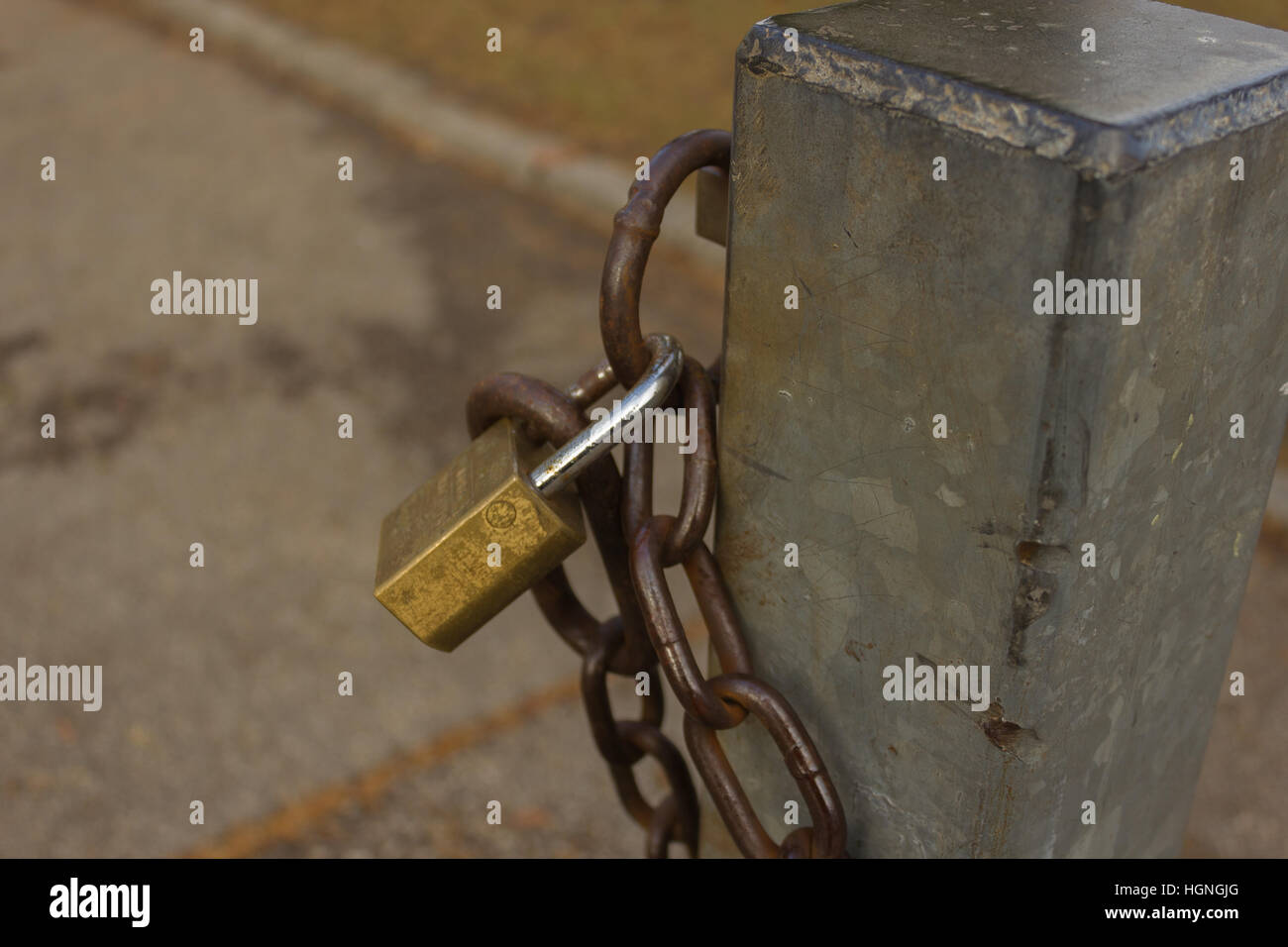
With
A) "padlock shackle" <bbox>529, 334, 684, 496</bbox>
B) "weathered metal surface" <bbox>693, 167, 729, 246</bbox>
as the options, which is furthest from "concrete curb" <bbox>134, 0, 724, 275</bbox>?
"padlock shackle" <bbox>529, 334, 684, 496</bbox>

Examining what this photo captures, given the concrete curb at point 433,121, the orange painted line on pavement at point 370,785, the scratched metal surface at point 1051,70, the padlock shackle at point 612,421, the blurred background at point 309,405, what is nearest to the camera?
the scratched metal surface at point 1051,70

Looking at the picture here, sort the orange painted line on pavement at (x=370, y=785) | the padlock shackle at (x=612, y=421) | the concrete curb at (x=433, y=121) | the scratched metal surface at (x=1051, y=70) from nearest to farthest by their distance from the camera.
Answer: the scratched metal surface at (x=1051, y=70) < the padlock shackle at (x=612, y=421) < the orange painted line on pavement at (x=370, y=785) < the concrete curb at (x=433, y=121)

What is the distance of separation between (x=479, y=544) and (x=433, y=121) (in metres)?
5.14

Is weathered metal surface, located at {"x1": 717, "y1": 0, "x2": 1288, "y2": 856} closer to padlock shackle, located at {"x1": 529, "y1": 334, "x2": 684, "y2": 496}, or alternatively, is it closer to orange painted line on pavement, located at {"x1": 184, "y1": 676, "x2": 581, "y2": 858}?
padlock shackle, located at {"x1": 529, "y1": 334, "x2": 684, "y2": 496}

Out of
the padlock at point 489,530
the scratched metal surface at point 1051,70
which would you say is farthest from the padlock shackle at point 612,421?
the scratched metal surface at point 1051,70

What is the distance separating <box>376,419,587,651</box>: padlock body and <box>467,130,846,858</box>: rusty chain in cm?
4

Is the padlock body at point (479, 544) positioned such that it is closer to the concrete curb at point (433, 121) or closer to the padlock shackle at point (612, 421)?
the padlock shackle at point (612, 421)

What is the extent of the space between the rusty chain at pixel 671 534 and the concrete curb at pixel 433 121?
315 cm

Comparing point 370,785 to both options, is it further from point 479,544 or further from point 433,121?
point 433,121

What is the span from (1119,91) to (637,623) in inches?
22.9

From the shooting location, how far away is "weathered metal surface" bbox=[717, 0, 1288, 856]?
0.66 m

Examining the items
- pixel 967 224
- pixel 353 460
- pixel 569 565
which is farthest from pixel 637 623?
pixel 353 460

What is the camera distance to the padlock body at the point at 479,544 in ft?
3.07
